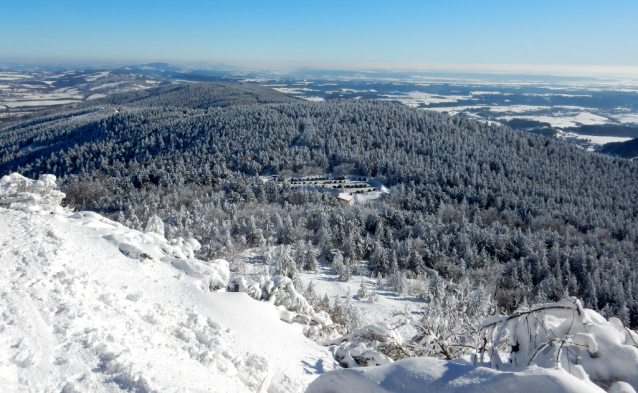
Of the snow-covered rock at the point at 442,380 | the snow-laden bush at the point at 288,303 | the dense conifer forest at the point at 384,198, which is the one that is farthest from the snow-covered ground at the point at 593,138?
the snow-covered rock at the point at 442,380

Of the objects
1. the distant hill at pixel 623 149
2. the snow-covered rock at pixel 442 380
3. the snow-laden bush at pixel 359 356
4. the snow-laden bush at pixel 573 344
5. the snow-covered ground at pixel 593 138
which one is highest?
the snow-covered rock at pixel 442 380

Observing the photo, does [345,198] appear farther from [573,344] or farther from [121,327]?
[573,344]

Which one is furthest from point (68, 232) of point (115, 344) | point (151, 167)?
point (151, 167)

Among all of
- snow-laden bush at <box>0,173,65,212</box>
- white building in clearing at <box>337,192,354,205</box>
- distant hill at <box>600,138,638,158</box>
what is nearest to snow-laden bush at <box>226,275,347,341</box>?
snow-laden bush at <box>0,173,65,212</box>

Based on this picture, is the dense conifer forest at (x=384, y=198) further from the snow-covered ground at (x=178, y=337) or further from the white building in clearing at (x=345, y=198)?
the snow-covered ground at (x=178, y=337)

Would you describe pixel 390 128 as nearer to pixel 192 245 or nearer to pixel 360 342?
pixel 192 245
